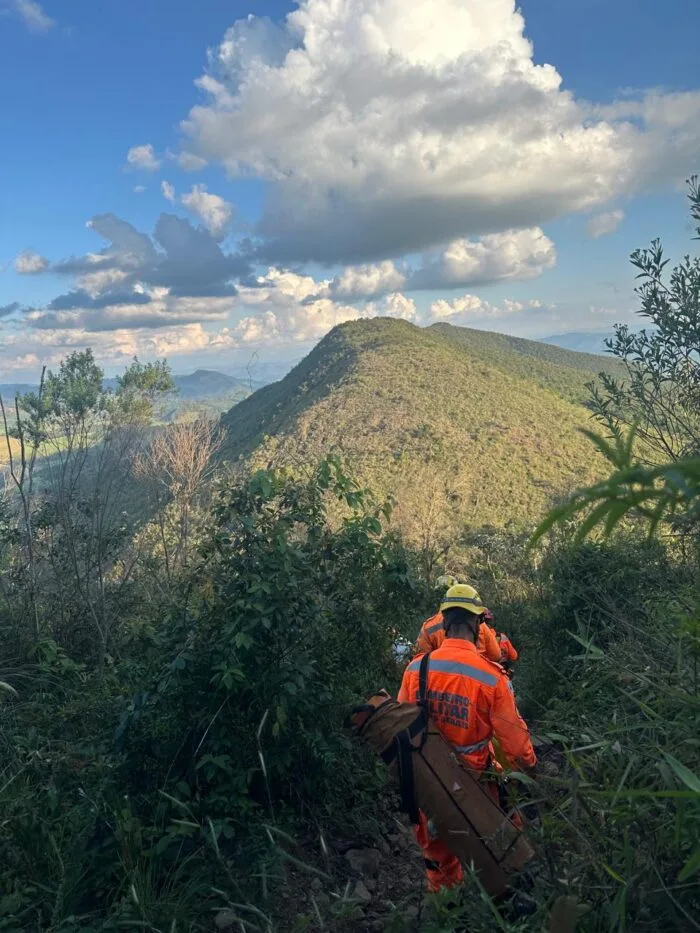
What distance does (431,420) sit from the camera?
1996 inches

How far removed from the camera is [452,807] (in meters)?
2.71

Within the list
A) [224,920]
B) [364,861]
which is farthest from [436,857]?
[224,920]

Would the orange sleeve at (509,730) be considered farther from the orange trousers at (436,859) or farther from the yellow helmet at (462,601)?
the orange trousers at (436,859)

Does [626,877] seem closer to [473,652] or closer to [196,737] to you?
[473,652]

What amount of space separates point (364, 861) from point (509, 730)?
4.32 feet

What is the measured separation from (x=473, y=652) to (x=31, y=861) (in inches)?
93.9

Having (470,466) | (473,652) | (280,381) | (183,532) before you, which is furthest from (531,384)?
(473,652)

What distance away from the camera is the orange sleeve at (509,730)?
286 cm

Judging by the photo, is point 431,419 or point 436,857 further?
point 431,419

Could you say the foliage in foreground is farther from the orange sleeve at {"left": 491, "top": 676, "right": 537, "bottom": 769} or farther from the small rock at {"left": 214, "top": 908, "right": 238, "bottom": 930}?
the orange sleeve at {"left": 491, "top": 676, "right": 537, "bottom": 769}

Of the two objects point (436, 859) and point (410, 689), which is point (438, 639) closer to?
point (410, 689)

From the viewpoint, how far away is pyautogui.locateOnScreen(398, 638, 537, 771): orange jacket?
3.00 m

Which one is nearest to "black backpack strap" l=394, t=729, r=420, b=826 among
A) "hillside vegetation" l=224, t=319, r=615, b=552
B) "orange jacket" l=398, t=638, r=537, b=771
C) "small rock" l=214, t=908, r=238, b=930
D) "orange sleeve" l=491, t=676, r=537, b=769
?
"orange jacket" l=398, t=638, r=537, b=771

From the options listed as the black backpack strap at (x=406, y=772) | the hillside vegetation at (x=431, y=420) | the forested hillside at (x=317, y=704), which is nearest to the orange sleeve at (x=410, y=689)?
the black backpack strap at (x=406, y=772)
